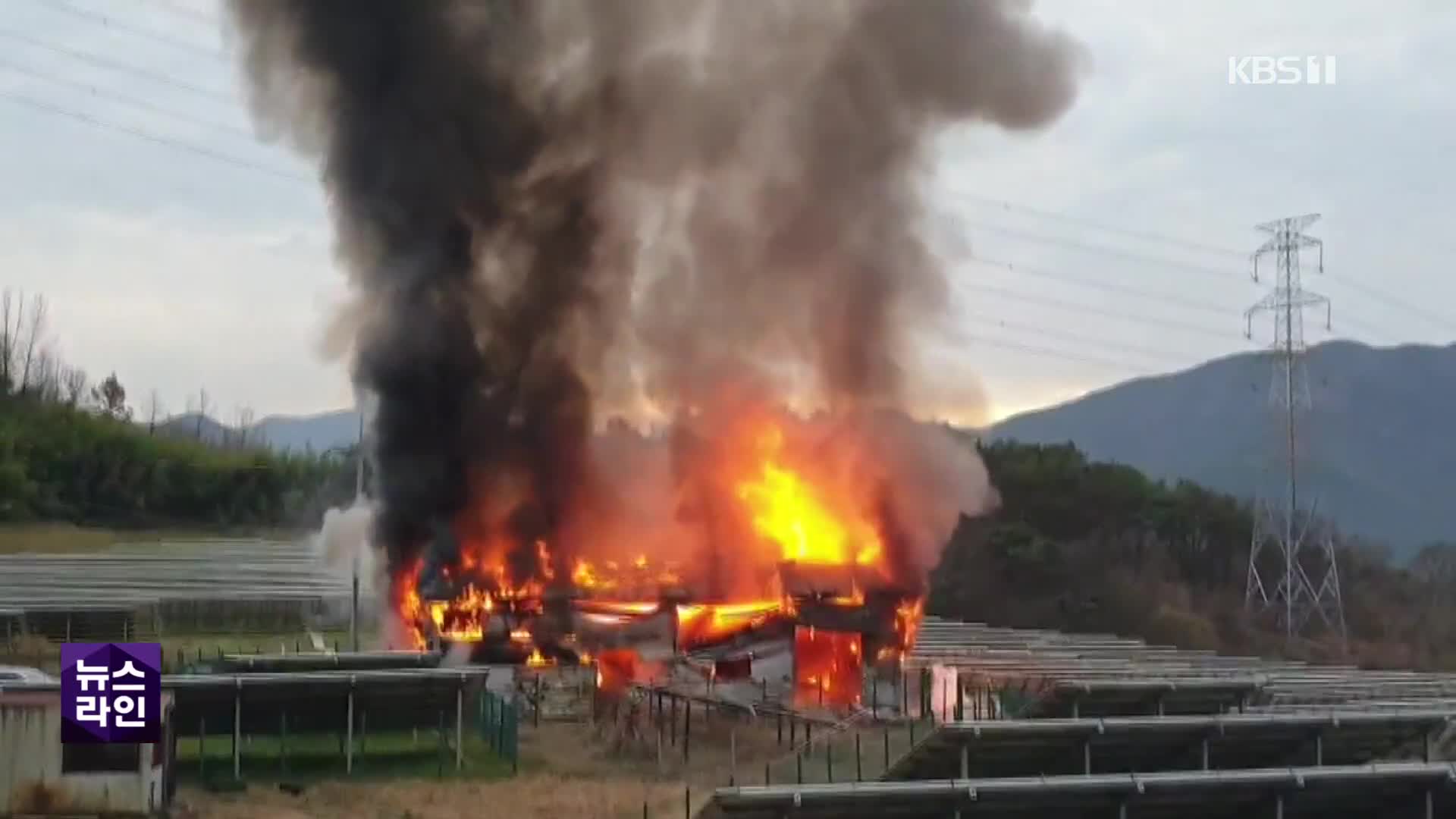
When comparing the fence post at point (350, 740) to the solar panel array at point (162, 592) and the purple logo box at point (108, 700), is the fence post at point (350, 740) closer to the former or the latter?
the purple logo box at point (108, 700)

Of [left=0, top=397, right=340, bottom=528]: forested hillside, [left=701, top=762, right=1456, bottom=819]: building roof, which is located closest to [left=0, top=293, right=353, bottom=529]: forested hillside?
[left=0, top=397, right=340, bottom=528]: forested hillside

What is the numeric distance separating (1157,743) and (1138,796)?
229 inches

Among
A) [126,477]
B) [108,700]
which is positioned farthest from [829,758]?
[126,477]

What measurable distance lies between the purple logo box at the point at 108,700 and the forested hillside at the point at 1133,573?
60.1 m

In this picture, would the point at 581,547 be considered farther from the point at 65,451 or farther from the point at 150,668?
the point at 65,451

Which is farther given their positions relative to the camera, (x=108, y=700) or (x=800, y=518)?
(x=800, y=518)

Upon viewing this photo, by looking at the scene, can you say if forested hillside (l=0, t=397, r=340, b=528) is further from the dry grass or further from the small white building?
the small white building

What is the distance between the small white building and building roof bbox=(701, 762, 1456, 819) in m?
9.87

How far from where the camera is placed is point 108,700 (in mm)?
23359

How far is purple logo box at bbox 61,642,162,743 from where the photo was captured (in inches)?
915

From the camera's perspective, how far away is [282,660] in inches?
1543

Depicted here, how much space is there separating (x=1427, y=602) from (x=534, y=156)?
213 ft

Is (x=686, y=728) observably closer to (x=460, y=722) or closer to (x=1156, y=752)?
(x=460, y=722)

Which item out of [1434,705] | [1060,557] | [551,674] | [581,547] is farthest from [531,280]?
[1060,557]
